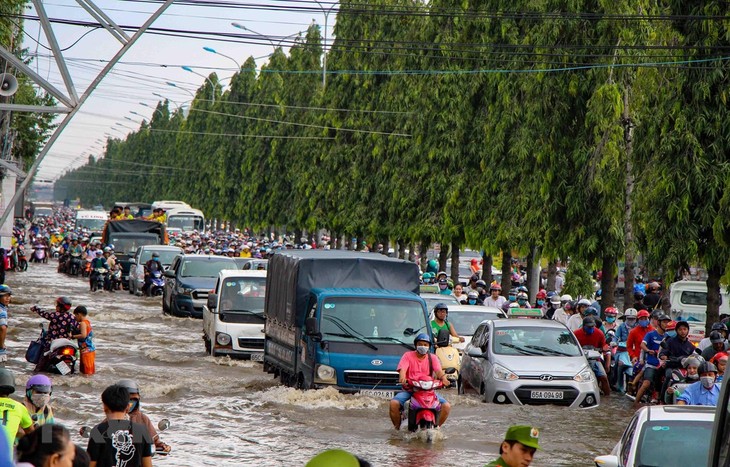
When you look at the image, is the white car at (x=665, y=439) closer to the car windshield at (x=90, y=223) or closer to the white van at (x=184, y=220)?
the white van at (x=184, y=220)

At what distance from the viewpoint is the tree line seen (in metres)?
23.8

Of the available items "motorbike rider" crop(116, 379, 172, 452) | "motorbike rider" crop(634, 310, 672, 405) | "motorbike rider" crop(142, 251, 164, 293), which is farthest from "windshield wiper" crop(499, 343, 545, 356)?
"motorbike rider" crop(142, 251, 164, 293)

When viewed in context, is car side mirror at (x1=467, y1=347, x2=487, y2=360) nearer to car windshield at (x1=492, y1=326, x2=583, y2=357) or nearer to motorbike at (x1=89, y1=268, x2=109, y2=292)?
car windshield at (x1=492, y1=326, x2=583, y2=357)

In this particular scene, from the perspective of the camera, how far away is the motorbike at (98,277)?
161 feet

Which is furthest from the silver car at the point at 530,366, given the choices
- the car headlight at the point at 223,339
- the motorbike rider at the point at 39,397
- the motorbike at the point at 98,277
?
the motorbike at the point at 98,277

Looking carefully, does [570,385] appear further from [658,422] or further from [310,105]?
[310,105]

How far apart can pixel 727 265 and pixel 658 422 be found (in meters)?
13.4

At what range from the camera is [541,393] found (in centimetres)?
1892

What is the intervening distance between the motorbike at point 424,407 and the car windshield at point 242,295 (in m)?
9.88

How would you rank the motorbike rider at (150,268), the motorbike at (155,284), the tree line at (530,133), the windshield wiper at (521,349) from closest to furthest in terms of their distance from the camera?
1. the windshield wiper at (521,349)
2. the tree line at (530,133)
3. the motorbike rider at (150,268)
4. the motorbike at (155,284)

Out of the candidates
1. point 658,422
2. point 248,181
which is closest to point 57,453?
point 658,422

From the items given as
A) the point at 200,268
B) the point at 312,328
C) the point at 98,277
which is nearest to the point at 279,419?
the point at 312,328

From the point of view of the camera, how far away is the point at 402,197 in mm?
48531

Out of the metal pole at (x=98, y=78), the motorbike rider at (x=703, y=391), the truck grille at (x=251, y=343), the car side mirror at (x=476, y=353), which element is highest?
the metal pole at (x=98, y=78)
